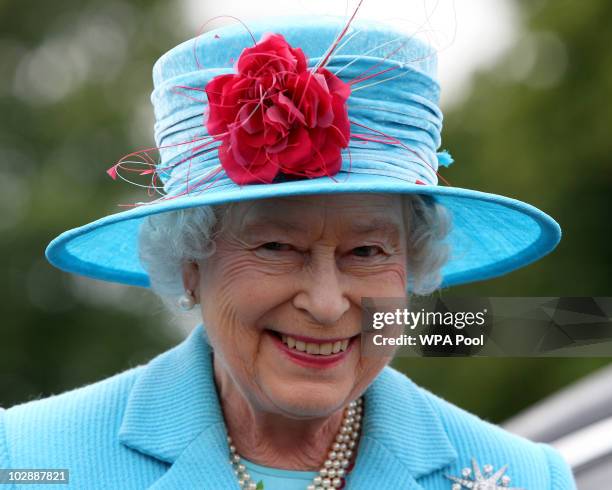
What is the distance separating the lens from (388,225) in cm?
321

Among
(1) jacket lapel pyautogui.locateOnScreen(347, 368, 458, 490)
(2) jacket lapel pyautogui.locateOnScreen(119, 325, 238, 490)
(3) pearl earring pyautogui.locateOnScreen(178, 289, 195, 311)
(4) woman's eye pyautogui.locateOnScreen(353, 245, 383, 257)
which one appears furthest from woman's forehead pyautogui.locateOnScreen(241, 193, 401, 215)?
(1) jacket lapel pyautogui.locateOnScreen(347, 368, 458, 490)

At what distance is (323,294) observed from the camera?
3.06 m

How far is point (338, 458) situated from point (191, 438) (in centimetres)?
50

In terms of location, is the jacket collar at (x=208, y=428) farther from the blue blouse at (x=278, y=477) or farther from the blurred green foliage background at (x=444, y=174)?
the blurred green foliage background at (x=444, y=174)

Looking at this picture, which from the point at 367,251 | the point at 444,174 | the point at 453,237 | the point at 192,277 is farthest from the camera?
the point at 444,174

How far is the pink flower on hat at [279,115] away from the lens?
2971 mm

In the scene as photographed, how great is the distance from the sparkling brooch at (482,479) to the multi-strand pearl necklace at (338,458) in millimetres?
338

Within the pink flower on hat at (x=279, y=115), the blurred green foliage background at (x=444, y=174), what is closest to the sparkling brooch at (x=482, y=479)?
the pink flower on hat at (x=279, y=115)

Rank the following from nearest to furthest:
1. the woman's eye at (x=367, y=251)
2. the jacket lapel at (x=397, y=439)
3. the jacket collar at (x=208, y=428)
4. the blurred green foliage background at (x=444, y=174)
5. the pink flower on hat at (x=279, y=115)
→ the pink flower on hat at (x=279, y=115) → the woman's eye at (x=367, y=251) → the jacket collar at (x=208, y=428) → the jacket lapel at (x=397, y=439) → the blurred green foliage background at (x=444, y=174)

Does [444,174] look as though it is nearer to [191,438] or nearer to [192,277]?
[192,277]

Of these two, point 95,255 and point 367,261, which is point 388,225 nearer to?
point 367,261

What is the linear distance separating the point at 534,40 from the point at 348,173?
1365 cm

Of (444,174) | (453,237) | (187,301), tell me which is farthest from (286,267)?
(444,174)

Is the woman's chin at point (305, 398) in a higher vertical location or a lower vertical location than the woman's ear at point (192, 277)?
lower
